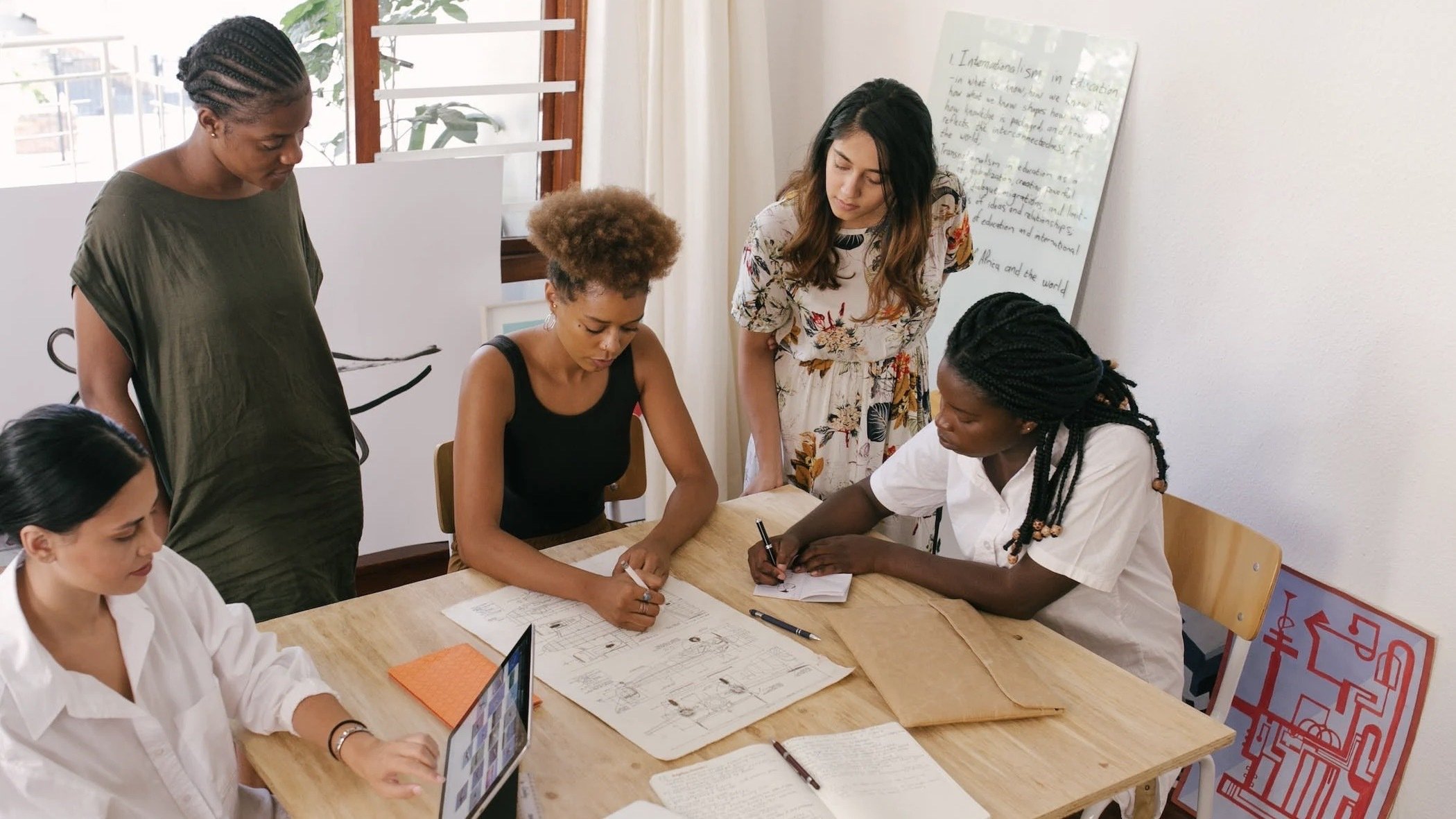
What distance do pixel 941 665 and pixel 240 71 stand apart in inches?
51.7

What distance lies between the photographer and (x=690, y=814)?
4.33ft

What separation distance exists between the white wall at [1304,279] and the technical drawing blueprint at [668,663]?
3.97ft

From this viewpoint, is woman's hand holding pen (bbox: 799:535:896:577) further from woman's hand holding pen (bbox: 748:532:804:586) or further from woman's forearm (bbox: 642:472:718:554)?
woman's forearm (bbox: 642:472:718:554)

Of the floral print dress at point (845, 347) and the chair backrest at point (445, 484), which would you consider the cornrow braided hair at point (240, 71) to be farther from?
the floral print dress at point (845, 347)

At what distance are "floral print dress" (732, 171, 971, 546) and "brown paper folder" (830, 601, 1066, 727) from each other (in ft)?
2.20

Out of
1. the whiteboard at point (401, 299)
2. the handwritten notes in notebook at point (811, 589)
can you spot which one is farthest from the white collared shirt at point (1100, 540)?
the whiteboard at point (401, 299)

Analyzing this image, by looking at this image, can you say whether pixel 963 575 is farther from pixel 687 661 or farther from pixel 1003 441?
pixel 687 661

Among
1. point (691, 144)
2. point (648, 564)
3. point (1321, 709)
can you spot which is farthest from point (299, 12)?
point (1321, 709)

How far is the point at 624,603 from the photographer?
5.55ft

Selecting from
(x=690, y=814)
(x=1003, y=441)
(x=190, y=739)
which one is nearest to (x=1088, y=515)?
(x=1003, y=441)

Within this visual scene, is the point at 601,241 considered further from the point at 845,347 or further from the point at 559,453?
the point at 845,347

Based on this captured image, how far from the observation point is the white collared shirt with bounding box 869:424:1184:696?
1.75 metres

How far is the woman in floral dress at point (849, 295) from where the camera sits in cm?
217

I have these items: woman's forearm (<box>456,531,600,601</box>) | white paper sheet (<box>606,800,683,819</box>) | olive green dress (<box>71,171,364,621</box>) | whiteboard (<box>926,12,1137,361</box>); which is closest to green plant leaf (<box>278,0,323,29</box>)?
olive green dress (<box>71,171,364,621</box>)
